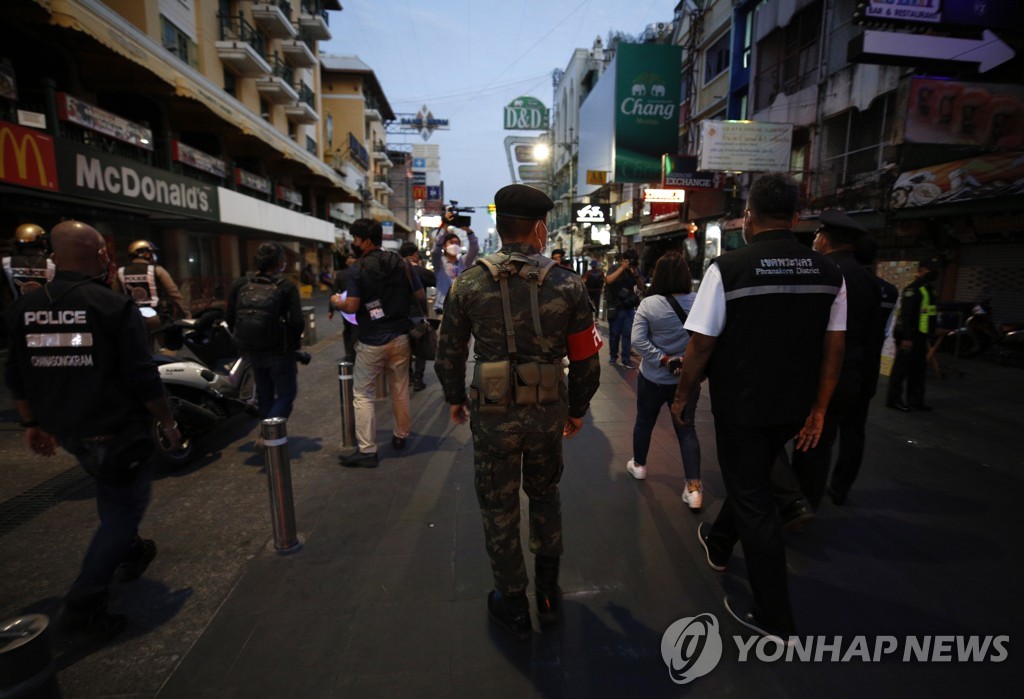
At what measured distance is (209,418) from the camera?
15.0 feet

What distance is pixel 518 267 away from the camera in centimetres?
229

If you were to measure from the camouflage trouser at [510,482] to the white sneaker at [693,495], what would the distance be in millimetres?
1714

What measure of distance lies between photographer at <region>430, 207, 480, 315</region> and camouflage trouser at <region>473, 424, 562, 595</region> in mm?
4372

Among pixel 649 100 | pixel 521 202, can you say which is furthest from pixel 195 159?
pixel 649 100

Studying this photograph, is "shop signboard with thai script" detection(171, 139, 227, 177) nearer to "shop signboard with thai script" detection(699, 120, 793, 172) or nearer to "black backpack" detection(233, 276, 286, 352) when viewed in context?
"black backpack" detection(233, 276, 286, 352)

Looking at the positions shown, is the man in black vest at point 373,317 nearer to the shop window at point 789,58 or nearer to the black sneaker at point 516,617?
the black sneaker at point 516,617

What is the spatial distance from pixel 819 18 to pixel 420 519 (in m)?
17.4

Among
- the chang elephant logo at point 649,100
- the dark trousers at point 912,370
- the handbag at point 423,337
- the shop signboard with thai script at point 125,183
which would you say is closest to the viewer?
the handbag at point 423,337

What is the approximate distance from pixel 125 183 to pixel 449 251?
27.4 feet

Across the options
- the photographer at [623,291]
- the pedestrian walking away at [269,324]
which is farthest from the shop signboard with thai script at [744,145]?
the pedestrian walking away at [269,324]

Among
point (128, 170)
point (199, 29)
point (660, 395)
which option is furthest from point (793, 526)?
point (199, 29)

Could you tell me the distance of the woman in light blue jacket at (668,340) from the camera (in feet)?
12.1

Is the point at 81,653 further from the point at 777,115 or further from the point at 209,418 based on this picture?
the point at 777,115

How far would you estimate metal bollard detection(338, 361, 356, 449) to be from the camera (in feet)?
16.5
